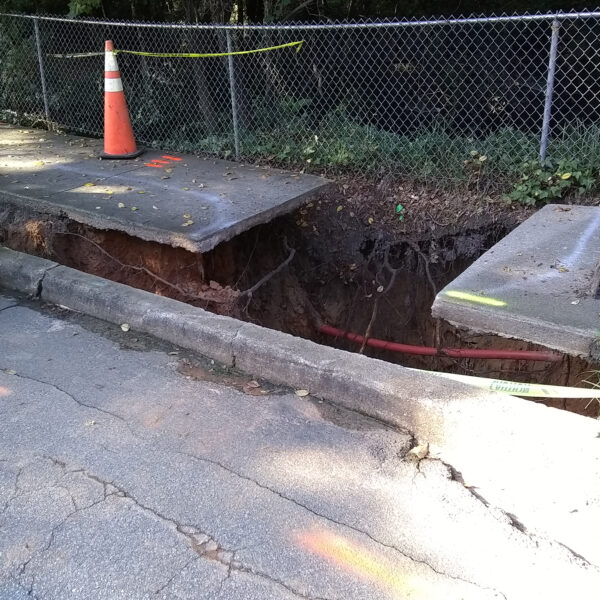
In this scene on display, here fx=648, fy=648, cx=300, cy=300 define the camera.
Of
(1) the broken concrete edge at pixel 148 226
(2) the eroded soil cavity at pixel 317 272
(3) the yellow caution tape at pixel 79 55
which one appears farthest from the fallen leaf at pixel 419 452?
(3) the yellow caution tape at pixel 79 55

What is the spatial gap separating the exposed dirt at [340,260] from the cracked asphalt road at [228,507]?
1812 millimetres

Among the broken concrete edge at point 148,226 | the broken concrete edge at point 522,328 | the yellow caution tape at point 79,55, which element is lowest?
the broken concrete edge at point 522,328

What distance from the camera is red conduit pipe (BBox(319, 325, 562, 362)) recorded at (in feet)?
15.1

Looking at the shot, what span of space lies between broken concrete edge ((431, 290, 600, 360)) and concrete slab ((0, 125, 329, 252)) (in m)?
2.01

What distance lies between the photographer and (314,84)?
7.98 metres

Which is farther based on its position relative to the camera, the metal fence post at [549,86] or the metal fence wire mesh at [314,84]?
the metal fence wire mesh at [314,84]

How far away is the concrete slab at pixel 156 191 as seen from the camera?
524 cm

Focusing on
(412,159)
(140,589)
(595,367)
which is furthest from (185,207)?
(140,589)

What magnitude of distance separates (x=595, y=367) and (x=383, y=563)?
2.69 metres

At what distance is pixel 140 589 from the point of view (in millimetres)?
2285

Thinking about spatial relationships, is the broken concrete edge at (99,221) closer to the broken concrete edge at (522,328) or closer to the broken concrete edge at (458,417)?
the broken concrete edge at (458,417)

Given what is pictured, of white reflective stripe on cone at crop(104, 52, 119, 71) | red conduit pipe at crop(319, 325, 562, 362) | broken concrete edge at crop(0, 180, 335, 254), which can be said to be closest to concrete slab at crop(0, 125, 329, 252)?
broken concrete edge at crop(0, 180, 335, 254)

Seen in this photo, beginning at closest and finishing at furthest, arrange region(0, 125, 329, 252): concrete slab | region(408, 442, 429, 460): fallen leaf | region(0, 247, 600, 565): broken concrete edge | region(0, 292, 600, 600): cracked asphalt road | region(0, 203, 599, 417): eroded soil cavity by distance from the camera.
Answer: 1. region(0, 292, 600, 600): cracked asphalt road
2. region(0, 247, 600, 565): broken concrete edge
3. region(408, 442, 429, 460): fallen leaf
4. region(0, 125, 329, 252): concrete slab
5. region(0, 203, 599, 417): eroded soil cavity

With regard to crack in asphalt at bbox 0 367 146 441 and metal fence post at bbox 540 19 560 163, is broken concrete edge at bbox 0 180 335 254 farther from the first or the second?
metal fence post at bbox 540 19 560 163
